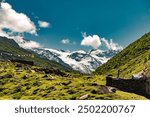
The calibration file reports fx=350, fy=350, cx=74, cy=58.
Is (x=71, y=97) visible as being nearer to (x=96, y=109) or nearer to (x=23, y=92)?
(x=23, y=92)

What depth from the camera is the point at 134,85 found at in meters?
116

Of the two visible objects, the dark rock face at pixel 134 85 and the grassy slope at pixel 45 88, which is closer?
the dark rock face at pixel 134 85

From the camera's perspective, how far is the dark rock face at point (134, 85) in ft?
366

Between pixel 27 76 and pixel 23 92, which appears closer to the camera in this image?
pixel 23 92

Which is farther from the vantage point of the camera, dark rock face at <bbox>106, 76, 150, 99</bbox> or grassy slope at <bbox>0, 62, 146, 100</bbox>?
grassy slope at <bbox>0, 62, 146, 100</bbox>

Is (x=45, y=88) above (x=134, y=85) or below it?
above

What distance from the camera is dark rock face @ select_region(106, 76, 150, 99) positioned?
112m

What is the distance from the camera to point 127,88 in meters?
117

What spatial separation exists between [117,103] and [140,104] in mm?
1491

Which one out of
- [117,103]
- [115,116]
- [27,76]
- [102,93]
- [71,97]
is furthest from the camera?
[27,76]

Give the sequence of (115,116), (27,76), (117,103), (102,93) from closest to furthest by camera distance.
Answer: (115,116) → (117,103) → (102,93) → (27,76)

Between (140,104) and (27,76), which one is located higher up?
(27,76)

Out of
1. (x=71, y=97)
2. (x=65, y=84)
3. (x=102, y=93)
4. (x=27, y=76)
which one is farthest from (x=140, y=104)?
(x=27, y=76)

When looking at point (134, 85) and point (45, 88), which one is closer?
point (134, 85)
